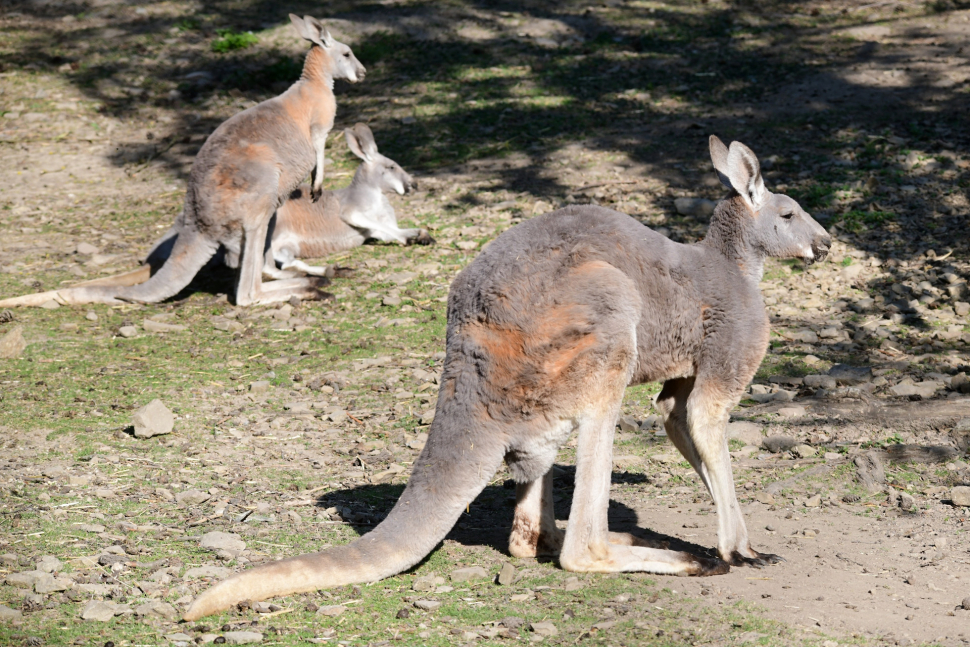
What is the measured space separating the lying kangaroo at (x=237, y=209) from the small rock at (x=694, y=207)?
273 centimetres

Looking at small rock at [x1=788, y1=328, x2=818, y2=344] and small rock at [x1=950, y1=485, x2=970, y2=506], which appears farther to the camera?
small rock at [x1=788, y1=328, x2=818, y2=344]

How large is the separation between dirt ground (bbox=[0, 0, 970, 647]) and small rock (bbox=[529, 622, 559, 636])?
20 mm

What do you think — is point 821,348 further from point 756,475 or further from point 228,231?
point 228,231

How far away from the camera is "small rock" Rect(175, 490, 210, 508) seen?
14.0ft

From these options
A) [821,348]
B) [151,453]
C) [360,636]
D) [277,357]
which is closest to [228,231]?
[277,357]

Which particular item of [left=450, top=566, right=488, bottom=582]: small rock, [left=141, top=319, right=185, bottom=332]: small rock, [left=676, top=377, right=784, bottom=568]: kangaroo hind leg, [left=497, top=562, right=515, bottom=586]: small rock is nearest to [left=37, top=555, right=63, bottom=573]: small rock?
[left=450, top=566, right=488, bottom=582]: small rock

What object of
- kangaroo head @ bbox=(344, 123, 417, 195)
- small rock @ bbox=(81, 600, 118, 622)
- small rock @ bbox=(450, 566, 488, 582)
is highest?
kangaroo head @ bbox=(344, 123, 417, 195)

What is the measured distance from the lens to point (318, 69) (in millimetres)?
8352

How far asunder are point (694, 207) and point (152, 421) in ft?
14.5

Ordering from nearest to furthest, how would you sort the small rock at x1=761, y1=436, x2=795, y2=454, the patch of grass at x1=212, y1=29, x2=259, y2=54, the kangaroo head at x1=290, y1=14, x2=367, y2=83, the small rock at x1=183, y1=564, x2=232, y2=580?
the small rock at x1=183, y1=564, x2=232, y2=580, the small rock at x1=761, y1=436, x2=795, y2=454, the kangaroo head at x1=290, y1=14, x2=367, y2=83, the patch of grass at x1=212, y1=29, x2=259, y2=54

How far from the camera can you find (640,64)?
10555 millimetres

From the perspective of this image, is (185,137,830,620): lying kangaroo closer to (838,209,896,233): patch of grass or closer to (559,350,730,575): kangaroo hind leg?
(559,350,730,575): kangaroo hind leg

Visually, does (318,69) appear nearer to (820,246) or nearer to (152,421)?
(152,421)

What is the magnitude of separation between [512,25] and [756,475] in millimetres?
8239
